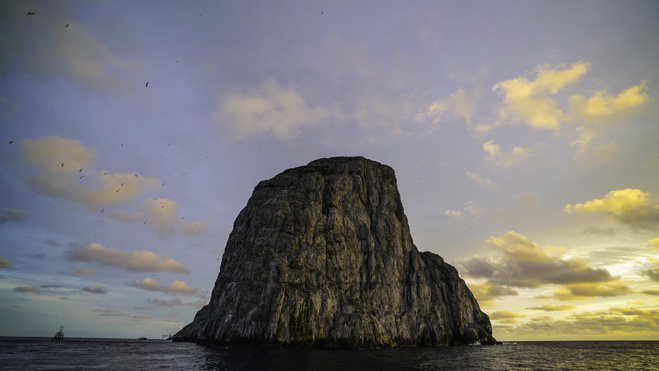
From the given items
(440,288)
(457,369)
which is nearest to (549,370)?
(457,369)

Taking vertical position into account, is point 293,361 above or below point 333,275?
below

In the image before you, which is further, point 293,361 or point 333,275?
point 333,275

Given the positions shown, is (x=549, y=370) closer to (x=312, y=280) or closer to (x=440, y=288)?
(x=312, y=280)

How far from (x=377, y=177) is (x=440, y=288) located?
43363mm

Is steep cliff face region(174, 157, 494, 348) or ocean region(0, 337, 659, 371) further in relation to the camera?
steep cliff face region(174, 157, 494, 348)

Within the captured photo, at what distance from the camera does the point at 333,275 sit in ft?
301

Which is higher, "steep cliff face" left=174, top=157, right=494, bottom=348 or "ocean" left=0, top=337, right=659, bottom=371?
"steep cliff face" left=174, top=157, right=494, bottom=348

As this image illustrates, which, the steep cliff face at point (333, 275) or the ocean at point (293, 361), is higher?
the steep cliff face at point (333, 275)

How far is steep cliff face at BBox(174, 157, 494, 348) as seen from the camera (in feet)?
259

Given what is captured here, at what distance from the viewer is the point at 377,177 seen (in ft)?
400

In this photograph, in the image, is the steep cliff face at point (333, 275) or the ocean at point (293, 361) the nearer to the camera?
the ocean at point (293, 361)

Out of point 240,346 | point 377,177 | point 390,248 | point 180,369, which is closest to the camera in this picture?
point 180,369

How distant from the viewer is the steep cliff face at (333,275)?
78.9 m

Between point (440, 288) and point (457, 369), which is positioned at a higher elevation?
point (440, 288)
